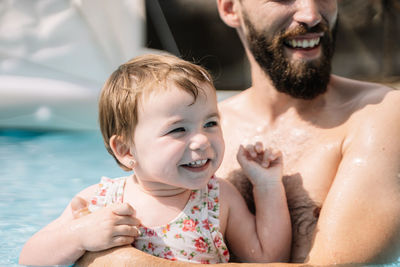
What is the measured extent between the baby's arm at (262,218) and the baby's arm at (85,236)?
1.44ft

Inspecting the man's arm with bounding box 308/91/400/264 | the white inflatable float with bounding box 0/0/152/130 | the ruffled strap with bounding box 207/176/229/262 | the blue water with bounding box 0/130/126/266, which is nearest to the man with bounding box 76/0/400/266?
the man's arm with bounding box 308/91/400/264

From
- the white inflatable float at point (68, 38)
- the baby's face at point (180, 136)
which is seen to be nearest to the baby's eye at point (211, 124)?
the baby's face at point (180, 136)

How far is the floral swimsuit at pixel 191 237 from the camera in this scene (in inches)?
89.1

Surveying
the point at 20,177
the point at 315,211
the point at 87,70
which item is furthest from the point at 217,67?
the point at 315,211

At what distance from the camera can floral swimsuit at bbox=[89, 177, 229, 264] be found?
89.1 inches

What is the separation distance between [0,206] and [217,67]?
575 centimetres

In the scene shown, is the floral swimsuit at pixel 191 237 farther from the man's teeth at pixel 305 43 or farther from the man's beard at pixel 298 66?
the man's teeth at pixel 305 43

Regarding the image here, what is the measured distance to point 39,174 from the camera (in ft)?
17.7

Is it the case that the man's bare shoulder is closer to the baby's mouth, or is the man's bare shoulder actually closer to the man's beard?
the man's beard

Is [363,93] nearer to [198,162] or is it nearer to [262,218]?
[262,218]

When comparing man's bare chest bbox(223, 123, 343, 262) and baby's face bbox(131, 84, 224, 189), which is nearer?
baby's face bbox(131, 84, 224, 189)

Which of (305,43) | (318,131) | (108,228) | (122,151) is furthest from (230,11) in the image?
(108,228)

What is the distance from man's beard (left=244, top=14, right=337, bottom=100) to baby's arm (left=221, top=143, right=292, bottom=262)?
432 millimetres

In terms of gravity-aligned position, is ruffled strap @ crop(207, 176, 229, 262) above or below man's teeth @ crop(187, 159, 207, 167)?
below
